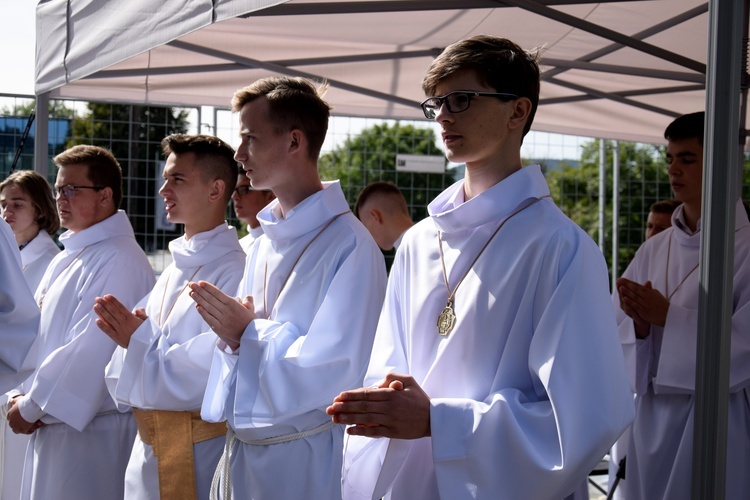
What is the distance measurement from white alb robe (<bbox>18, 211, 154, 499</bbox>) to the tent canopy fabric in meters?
0.92

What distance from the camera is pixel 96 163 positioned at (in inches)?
186

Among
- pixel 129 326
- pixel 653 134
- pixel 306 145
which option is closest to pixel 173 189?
pixel 129 326

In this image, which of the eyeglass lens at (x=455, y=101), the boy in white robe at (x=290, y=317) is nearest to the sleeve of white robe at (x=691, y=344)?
the boy in white robe at (x=290, y=317)

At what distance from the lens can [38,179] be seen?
5641mm

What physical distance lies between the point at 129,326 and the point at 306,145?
1022mm

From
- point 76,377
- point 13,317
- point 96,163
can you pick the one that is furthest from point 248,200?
point 13,317

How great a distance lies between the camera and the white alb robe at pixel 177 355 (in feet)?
11.5

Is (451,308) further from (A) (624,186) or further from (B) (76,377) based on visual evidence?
(A) (624,186)

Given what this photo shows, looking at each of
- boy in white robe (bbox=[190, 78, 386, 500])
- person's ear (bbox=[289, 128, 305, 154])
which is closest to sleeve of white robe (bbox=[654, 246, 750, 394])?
boy in white robe (bbox=[190, 78, 386, 500])

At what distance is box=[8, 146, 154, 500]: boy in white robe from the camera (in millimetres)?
4230

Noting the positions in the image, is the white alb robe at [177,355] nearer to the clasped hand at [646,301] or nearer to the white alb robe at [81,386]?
the white alb robe at [81,386]

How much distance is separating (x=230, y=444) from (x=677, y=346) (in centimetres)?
178

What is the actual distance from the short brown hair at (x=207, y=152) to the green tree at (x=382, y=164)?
527cm

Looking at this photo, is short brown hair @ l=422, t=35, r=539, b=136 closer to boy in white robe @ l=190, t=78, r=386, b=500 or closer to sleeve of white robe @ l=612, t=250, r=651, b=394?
boy in white robe @ l=190, t=78, r=386, b=500
